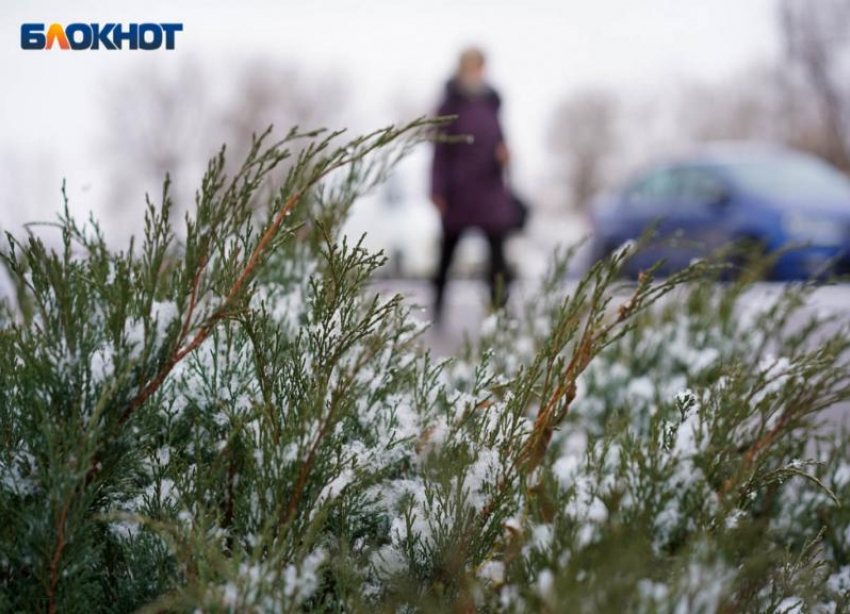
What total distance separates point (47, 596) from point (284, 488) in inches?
14.3

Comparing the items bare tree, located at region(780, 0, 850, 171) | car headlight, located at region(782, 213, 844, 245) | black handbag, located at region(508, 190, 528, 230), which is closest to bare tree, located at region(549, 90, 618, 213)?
bare tree, located at region(780, 0, 850, 171)

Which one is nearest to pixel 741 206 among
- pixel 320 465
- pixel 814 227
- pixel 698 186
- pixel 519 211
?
pixel 814 227

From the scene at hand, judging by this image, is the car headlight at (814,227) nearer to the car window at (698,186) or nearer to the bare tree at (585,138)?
the car window at (698,186)

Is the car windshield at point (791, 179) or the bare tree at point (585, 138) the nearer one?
the car windshield at point (791, 179)

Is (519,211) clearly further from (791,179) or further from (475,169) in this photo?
(791,179)

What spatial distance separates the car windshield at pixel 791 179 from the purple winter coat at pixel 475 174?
4271 millimetres

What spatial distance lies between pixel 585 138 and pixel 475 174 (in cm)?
6374

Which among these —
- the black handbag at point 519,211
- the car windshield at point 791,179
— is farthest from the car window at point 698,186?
the black handbag at point 519,211

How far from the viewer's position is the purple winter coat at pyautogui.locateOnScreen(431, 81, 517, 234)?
7.21 metres

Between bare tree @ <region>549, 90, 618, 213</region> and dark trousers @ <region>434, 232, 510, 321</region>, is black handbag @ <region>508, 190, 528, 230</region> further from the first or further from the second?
bare tree @ <region>549, 90, 618, 213</region>

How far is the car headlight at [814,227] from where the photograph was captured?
988cm

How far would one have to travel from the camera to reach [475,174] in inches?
291

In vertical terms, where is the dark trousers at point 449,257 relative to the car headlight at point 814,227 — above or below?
below

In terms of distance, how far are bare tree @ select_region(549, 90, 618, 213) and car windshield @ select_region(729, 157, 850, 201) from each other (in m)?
57.4
